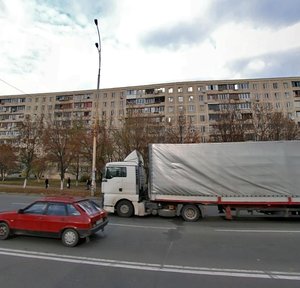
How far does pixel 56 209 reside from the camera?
25.0 ft

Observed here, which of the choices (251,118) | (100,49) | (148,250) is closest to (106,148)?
(100,49)

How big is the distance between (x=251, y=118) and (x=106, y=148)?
58.4ft

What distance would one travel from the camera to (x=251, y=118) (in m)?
31.6

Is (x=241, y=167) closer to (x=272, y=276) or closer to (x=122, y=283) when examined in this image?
(x=272, y=276)

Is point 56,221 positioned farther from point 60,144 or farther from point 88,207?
point 60,144

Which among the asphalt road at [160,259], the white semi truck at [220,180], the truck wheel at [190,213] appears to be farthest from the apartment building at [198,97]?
the asphalt road at [160,259]

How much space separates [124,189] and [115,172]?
3.18ft

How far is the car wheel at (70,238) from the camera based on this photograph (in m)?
7.24

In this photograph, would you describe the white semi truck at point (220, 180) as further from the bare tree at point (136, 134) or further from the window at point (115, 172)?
the bare tree at point (136, 134)

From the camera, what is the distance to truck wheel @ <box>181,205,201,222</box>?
38.0 ft

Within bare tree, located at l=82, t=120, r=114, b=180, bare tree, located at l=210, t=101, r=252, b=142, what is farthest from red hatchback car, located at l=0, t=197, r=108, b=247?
bare tree, located at l=210, t=101, r=252, b=142

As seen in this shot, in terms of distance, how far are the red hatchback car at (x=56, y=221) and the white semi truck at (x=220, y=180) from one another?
4.38 m

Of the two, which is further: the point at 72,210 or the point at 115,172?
the point at 115,172

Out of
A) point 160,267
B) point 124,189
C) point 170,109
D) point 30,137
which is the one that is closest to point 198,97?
point 170,109
